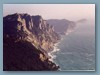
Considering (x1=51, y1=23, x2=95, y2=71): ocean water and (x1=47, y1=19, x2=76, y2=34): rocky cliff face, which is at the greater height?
(x1=47, y1=19, x2=76, y2=34): rocky cliff face

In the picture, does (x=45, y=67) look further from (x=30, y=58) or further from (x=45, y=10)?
(x=45, y=10)

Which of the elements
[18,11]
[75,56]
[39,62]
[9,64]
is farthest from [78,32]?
[9,64]

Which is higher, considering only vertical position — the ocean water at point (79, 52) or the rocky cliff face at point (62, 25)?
the rocky cliff face at point (62, 25)

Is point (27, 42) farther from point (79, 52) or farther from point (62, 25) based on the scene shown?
point (79, 52)
